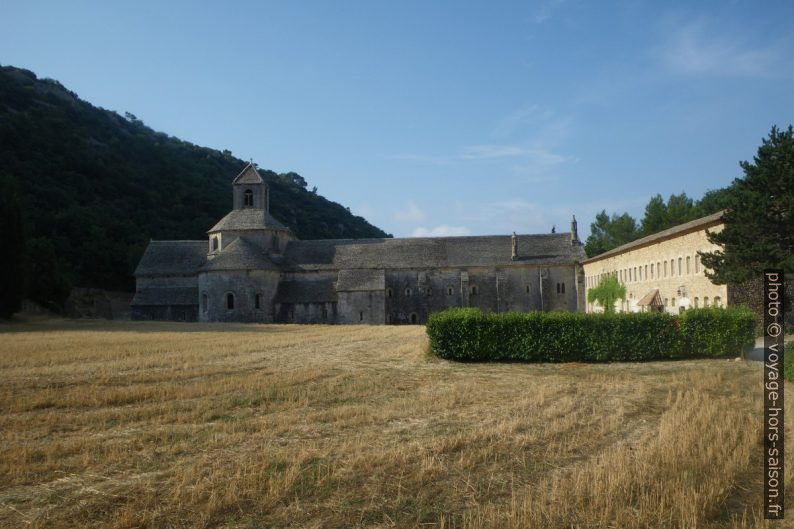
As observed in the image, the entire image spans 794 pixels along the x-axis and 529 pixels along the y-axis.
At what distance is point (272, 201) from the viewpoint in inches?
4606

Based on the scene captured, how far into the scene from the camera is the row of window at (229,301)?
53.1 meters

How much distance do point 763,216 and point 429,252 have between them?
33.8 metres

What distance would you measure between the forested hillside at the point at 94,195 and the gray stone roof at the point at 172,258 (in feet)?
25.6

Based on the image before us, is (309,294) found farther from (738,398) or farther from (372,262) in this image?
(738,398)

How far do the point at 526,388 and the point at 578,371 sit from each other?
4.83 metres

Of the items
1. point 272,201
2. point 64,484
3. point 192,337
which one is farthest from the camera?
point 272,201

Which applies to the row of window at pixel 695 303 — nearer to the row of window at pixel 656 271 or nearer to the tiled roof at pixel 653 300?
the tiled roof at pixel 653 300

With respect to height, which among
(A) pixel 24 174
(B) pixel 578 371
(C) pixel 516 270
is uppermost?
(A) pixel 24 174

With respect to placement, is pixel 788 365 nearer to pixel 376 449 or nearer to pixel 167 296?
pixel 376 449

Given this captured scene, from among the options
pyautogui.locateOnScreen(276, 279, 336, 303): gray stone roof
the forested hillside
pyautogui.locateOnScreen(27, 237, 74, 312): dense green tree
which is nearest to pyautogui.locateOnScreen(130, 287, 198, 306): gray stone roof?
pyautogui.locateOnScreen(27, 237, 74, 312): dense green tree

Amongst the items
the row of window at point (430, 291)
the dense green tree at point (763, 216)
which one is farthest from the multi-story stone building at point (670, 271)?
the row of window at point (430, 291)

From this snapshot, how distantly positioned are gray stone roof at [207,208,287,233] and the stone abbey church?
106mm

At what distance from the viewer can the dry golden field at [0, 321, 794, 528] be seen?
725 centimetres

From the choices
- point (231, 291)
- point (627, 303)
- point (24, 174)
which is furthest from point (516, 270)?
point (24, 174)
